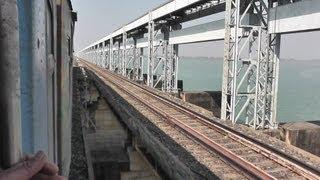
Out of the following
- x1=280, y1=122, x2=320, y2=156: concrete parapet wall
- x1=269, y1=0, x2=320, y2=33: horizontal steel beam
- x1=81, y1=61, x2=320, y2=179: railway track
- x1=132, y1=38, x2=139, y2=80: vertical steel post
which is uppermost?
x1=269, y1=0, x2=320, y2=33: horizontal steel beam

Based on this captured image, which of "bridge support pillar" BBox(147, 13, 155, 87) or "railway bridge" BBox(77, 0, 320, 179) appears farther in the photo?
"bridge support pillar" BBox(147, 13, 155, 87)

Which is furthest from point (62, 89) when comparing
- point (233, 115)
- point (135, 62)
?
point (135, 62)

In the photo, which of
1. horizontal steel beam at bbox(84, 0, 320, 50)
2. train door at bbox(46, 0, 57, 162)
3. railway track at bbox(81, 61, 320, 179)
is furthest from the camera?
Answer: horizontal steel beam at bbox(84, 0, 320, 50)

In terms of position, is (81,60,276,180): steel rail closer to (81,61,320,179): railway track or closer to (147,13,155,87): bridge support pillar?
(81,61,320,179): railway track

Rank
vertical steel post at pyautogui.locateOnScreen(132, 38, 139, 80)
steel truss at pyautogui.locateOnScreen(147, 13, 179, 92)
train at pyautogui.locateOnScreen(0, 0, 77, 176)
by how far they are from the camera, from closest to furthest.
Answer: train at pyautogui.locateOnScreen(0, 0, 77, 176)
steel truss at pyautogui.locateOnScreen(147, 13, 179, 92)
vertical steel post at pyautogui.locateOnScreen(132, 38, 139, 80)

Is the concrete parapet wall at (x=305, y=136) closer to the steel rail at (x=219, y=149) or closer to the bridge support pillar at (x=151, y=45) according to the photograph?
the steel rail at (x=219, y=149)

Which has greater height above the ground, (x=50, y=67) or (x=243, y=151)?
(x=50, y=67)

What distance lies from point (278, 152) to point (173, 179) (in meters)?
3.40

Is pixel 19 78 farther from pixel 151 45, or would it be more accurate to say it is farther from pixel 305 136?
pixel 151 45

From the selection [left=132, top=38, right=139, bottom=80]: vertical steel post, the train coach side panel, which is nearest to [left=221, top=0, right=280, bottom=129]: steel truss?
the train coach side panel

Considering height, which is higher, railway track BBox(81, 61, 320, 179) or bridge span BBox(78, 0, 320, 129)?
bridge span BBox(78, 0, 320, 129)

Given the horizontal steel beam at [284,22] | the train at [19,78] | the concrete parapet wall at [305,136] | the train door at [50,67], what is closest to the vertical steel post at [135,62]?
the horizontal steel beam at [284,22]

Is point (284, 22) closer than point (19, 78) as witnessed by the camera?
No

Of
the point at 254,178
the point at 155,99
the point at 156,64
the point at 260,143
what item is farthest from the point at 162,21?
the point at 254,178
